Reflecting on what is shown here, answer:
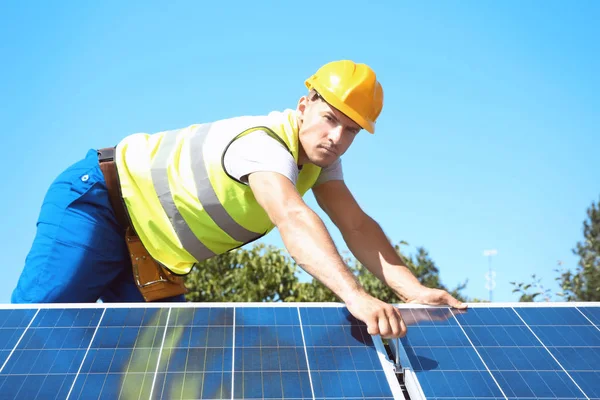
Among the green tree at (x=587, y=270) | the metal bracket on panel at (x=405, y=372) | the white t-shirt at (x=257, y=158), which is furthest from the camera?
the green tree at (x=587, y=270)

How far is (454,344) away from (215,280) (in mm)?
7690

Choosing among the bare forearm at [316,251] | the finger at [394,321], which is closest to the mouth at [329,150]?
the bare forearm at [316,251]

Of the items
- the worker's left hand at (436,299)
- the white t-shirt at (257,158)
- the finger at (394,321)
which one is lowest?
the worker's left hand at (436,299)

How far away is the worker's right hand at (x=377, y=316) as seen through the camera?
318 cm

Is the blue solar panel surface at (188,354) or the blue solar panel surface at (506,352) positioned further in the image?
the blue solar panel surface at (506,352)

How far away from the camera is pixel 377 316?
319cm

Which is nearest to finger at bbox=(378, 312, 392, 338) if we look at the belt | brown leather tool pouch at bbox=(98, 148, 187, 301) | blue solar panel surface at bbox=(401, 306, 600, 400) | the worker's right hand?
the worker's right hand

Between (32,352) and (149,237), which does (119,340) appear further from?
(149,237)

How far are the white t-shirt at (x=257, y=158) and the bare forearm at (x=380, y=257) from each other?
98cm

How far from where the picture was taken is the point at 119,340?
332 cm

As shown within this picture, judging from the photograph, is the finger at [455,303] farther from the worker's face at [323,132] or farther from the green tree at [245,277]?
the green tree at [245,277]

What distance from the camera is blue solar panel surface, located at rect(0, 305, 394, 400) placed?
9.75 ft

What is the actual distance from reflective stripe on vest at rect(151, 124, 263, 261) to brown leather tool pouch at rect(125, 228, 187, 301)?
0.27 meters

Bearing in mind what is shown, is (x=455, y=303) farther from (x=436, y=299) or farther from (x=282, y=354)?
(x=282, y=354)
